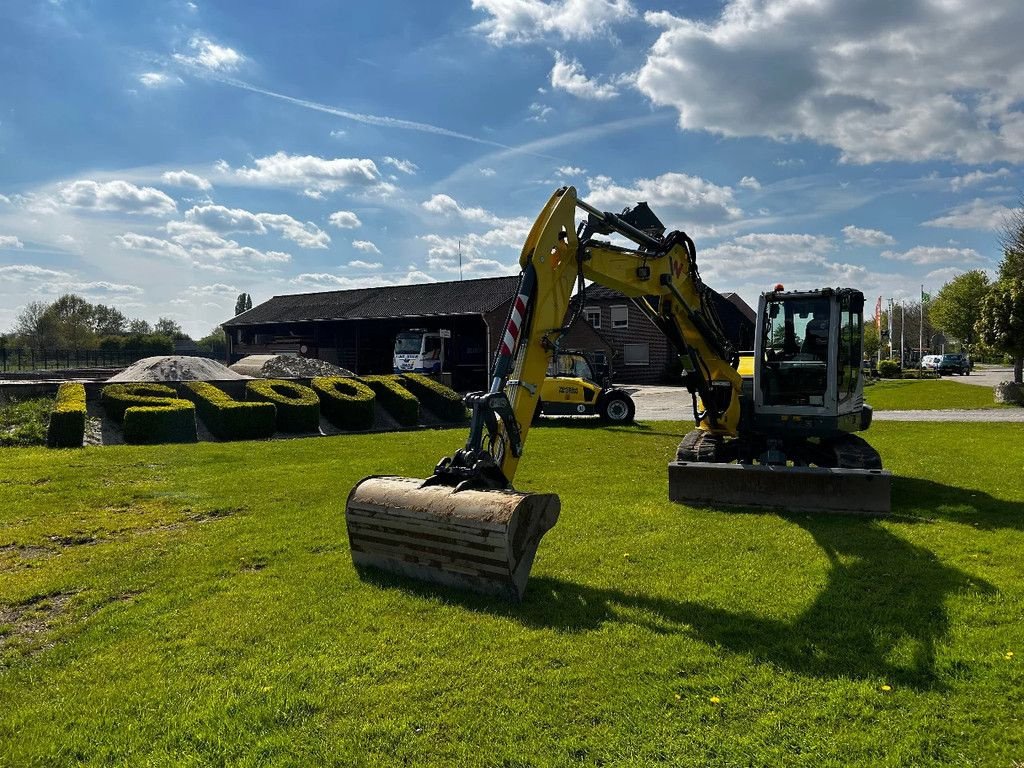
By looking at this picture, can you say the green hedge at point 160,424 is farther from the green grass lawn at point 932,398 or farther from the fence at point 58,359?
the fence at point 58,359

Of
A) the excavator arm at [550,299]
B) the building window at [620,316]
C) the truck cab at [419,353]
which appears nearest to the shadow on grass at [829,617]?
the excavator arm at [550,299]

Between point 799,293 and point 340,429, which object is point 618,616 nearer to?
point 799,293

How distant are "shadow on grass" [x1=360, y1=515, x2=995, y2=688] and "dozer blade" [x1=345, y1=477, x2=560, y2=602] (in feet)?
0.49

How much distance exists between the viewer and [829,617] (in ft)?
15.8

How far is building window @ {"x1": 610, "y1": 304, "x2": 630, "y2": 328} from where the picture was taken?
41938mm

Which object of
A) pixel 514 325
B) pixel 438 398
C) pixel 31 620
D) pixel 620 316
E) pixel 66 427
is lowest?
pixel 31 620

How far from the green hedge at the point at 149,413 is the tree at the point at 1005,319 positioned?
90.7 ft

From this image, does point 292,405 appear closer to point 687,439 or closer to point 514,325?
point 687,439

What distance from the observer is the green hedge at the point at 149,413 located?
1513cm

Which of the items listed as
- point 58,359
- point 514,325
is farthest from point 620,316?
point 58,359

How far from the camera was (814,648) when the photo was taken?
14.2 feet

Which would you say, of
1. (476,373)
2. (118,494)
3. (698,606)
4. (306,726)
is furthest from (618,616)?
(476,373)

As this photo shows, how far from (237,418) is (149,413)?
191 centimetres

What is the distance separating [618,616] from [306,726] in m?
2.32
